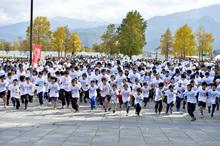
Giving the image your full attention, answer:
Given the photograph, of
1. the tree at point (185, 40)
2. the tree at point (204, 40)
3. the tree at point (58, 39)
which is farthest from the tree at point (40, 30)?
the tree at point (204, 40)

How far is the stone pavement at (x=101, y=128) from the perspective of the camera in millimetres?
7859

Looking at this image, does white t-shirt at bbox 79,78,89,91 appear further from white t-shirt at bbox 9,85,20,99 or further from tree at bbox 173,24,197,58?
tree at bbox 173,24,197,58

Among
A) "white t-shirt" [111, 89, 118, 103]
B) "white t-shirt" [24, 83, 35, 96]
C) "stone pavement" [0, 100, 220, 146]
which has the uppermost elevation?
"white t-shirt" [24, 83, 35, 96]

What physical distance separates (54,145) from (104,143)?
1372 millimetres

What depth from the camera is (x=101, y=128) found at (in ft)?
31.7

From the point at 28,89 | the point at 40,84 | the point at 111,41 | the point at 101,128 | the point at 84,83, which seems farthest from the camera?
the point at 111,41

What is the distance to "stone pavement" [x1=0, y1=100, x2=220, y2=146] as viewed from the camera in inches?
309

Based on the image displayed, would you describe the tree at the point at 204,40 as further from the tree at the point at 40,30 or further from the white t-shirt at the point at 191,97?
the white t-shirt at the point at 191,97

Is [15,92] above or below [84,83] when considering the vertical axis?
below

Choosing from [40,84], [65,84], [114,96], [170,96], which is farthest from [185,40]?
[40,84]

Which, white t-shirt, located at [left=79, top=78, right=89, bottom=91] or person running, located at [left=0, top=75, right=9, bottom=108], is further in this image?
white t-shirt, located at [left=79, top=78, right=89, bottom=91]

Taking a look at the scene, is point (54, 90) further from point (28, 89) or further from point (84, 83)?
point (84, 83)

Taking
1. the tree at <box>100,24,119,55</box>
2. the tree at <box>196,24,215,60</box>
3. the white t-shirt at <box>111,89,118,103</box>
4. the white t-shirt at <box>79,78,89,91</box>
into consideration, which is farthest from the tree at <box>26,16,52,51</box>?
the white t-shirt at <box>111,89,118,103</box>

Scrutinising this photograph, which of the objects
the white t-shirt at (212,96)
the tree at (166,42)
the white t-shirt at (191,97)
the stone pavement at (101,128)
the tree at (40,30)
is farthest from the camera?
the tree at (166,42)
